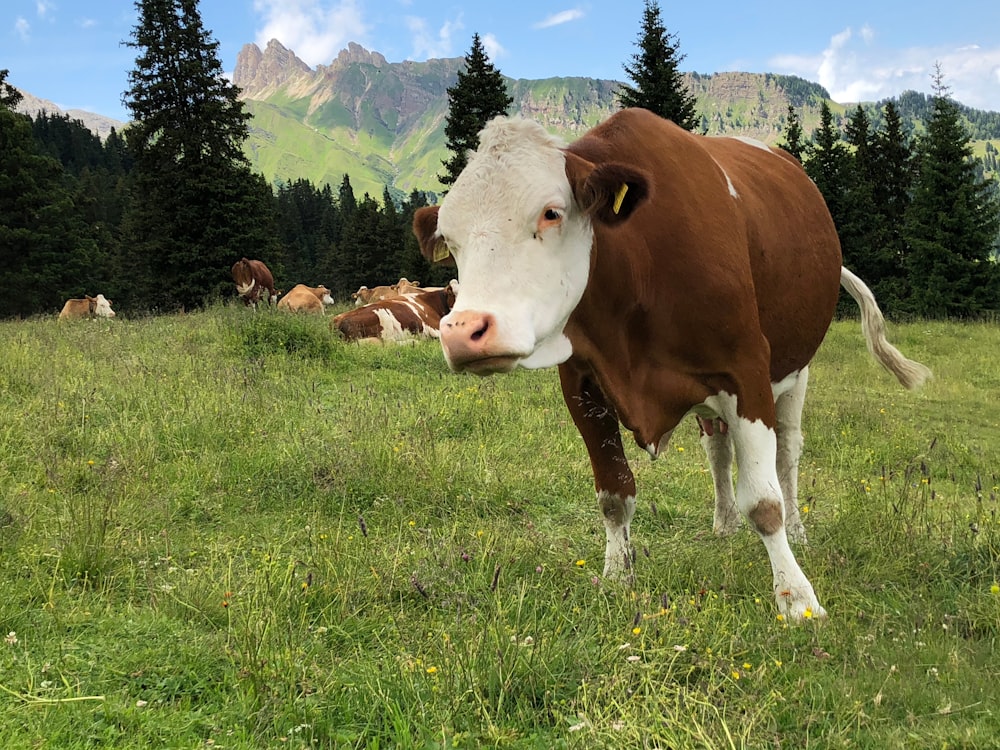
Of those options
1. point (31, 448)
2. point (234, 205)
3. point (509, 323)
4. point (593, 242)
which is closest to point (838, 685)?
point (509, 323)

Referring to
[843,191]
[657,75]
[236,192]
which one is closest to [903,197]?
[843,191]

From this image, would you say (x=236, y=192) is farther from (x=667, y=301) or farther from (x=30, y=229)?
(x=667, y=301)

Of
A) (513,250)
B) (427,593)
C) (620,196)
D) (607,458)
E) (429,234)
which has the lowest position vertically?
(427,593)

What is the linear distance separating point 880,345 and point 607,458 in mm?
3150

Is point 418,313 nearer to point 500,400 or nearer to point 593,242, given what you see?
point 500,400

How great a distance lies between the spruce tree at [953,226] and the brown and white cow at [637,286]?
106 feet

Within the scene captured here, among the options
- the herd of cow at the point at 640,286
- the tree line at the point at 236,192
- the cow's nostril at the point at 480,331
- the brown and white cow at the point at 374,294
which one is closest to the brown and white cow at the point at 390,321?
the tree line at the point at 236,192

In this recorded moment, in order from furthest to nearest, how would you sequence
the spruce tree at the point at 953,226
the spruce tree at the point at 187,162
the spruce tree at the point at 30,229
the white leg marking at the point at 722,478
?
the spruce tree at the point at 30,229
the spruce tree at the point at 953,226
the spruce tree at the point at 187,162
the white leg marking at the point at 722,478

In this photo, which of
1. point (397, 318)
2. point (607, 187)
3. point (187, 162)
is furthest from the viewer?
point (187, 162)

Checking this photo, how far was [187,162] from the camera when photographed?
26562mm

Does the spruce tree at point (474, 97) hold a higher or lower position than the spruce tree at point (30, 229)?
higher

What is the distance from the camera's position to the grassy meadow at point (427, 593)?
2264 mm

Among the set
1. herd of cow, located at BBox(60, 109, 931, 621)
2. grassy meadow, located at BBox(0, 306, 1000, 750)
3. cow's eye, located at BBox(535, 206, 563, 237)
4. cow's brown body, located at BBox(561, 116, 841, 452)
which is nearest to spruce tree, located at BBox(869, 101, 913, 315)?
grassy meadow, located at BBox(0, 306, 1000, 750)

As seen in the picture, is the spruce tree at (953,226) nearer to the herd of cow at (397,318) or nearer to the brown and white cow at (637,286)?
the herd of cow at (397,318)
